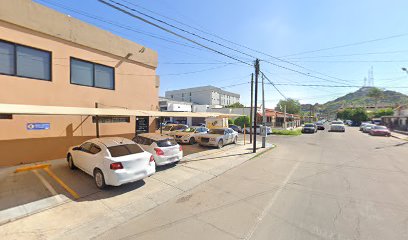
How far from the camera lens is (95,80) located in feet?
36.0

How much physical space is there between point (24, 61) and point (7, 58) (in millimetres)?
519

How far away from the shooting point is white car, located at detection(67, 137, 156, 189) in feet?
19.5

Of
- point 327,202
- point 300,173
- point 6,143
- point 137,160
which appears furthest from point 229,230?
point 6,143

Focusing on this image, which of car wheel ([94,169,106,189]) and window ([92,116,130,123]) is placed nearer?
car wheel ([94,169,106,189])

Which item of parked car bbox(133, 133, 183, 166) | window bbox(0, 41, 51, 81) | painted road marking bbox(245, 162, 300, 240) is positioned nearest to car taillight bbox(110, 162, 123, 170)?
parked car bbox(133, 133, 183, 166)

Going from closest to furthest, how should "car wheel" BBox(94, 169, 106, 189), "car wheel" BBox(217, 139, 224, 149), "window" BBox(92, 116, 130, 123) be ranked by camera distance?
"car wheel" BBox(94, 169, 106, 189)
"window" BBox(92, 116, 130, 123)
"car wheel" BBox(217, 139, 224, 149)

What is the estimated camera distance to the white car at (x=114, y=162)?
593cm

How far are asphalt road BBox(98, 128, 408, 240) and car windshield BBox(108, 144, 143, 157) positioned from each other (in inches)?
85.8

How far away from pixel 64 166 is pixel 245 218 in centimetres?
805

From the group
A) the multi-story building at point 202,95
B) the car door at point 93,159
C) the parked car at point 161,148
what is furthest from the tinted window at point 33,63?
the multi-story building at point 202,95

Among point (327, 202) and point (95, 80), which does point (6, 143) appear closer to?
point (95, 80)

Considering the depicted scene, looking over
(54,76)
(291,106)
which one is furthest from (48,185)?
(291,106)

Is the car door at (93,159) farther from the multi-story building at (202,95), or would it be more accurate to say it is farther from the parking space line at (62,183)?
the multi-story building at (202,95)

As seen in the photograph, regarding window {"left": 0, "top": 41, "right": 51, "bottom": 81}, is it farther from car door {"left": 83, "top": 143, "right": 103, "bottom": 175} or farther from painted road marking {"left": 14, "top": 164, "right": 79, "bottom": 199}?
car door {"left": 83, "top": 143, "right": 103, "bottom": 175}
